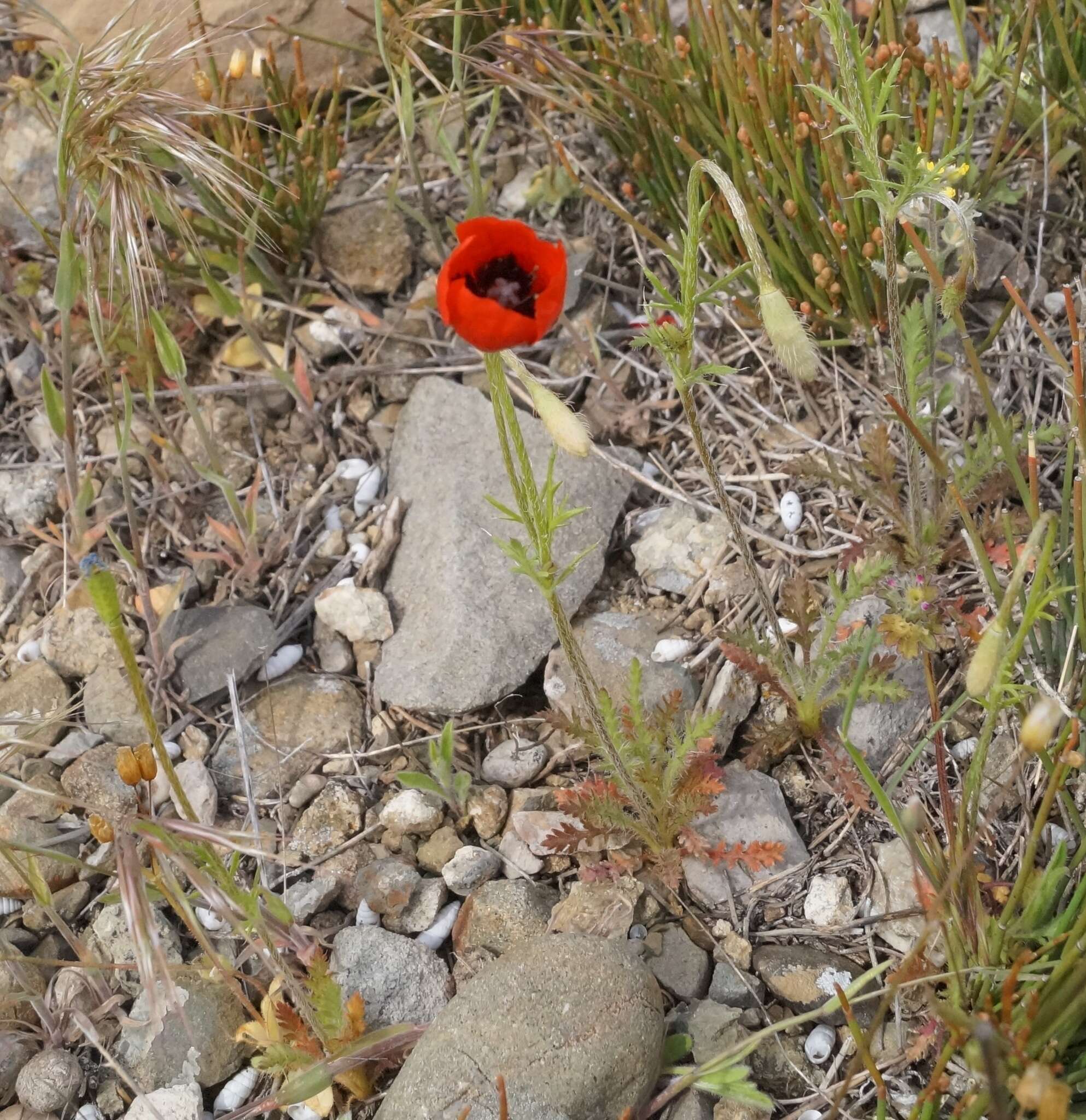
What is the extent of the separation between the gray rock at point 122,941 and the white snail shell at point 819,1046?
120 cm

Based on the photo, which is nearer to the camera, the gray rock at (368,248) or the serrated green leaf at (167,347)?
the serrated green leaf at (167,347)

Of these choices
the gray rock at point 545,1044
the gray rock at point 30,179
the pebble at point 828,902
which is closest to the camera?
the gray rock at point 545,1044

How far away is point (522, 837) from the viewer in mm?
2289

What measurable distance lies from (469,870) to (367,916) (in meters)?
0.22

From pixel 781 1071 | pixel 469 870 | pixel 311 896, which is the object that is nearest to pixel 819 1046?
pixel 781 1071

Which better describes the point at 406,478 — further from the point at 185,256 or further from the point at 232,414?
the point at 185,256

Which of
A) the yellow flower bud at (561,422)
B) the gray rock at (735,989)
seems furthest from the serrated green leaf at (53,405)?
the gray rock at (735,989)

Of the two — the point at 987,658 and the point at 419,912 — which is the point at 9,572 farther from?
the point at 987,658

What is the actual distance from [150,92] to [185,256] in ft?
3.70

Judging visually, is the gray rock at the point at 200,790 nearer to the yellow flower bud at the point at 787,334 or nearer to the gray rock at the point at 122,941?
the gray rock at the point at 122,941

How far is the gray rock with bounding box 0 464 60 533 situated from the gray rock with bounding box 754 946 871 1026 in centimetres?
215

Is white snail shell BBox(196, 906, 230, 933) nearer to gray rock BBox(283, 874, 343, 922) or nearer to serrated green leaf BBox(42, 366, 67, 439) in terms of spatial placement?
gray rock BBox(283, 874, 343, 922)

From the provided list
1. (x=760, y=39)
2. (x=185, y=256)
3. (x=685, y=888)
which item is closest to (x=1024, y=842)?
(x=685, y=888)

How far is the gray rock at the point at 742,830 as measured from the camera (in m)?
2.18
